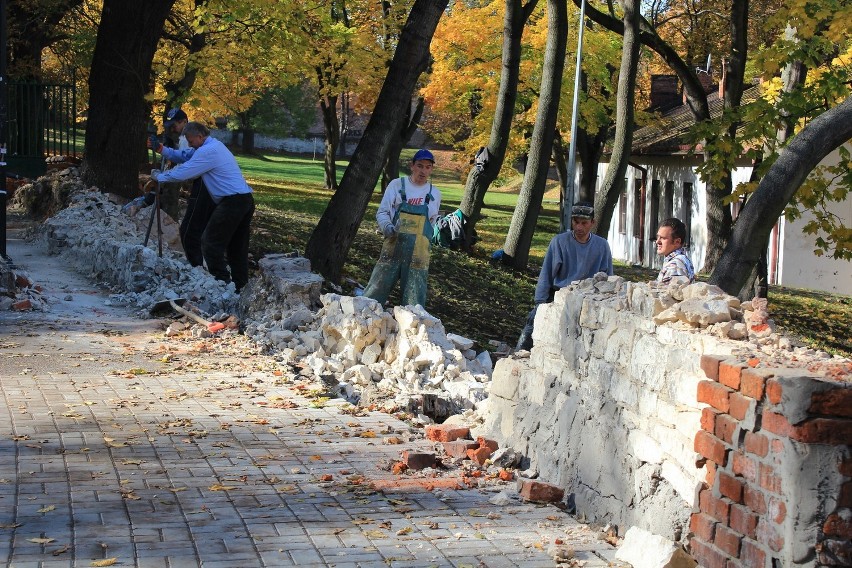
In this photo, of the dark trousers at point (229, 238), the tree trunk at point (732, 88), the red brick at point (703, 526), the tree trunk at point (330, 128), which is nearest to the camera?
the red brick at point (703, 526)

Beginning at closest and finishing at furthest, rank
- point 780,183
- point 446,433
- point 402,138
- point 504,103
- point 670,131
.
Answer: point 446,433, point 780,183, point 504,103, point 402,138, point 670,131

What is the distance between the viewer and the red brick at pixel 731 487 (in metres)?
4.51

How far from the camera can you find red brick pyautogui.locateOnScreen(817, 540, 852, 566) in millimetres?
4078

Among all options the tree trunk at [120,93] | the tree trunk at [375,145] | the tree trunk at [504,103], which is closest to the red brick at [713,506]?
the tree trunk at [375,145]

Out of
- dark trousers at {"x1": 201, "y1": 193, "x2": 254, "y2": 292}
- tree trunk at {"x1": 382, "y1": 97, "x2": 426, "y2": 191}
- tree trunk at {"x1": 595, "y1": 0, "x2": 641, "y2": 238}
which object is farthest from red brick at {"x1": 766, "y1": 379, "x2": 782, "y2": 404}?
tree trunk at {"x1": 382, "y1": 97, "x2": 426, "y2": 191}

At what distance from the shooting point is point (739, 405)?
4.50 m

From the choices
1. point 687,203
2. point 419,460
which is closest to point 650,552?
point 419,460

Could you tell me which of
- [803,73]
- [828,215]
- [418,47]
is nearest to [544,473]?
[418,47]

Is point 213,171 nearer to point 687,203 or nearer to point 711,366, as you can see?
point 711,366

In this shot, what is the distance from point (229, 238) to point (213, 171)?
2.58 ft

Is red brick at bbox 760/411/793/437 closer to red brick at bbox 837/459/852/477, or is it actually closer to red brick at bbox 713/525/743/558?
red brick at bbox 837/459/852/477

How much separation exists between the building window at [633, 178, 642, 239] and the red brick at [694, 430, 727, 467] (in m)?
38.9

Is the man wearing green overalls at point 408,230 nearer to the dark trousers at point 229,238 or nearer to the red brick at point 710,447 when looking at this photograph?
the dark trousers at point 229,238

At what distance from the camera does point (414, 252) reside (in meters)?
A: 11.2
